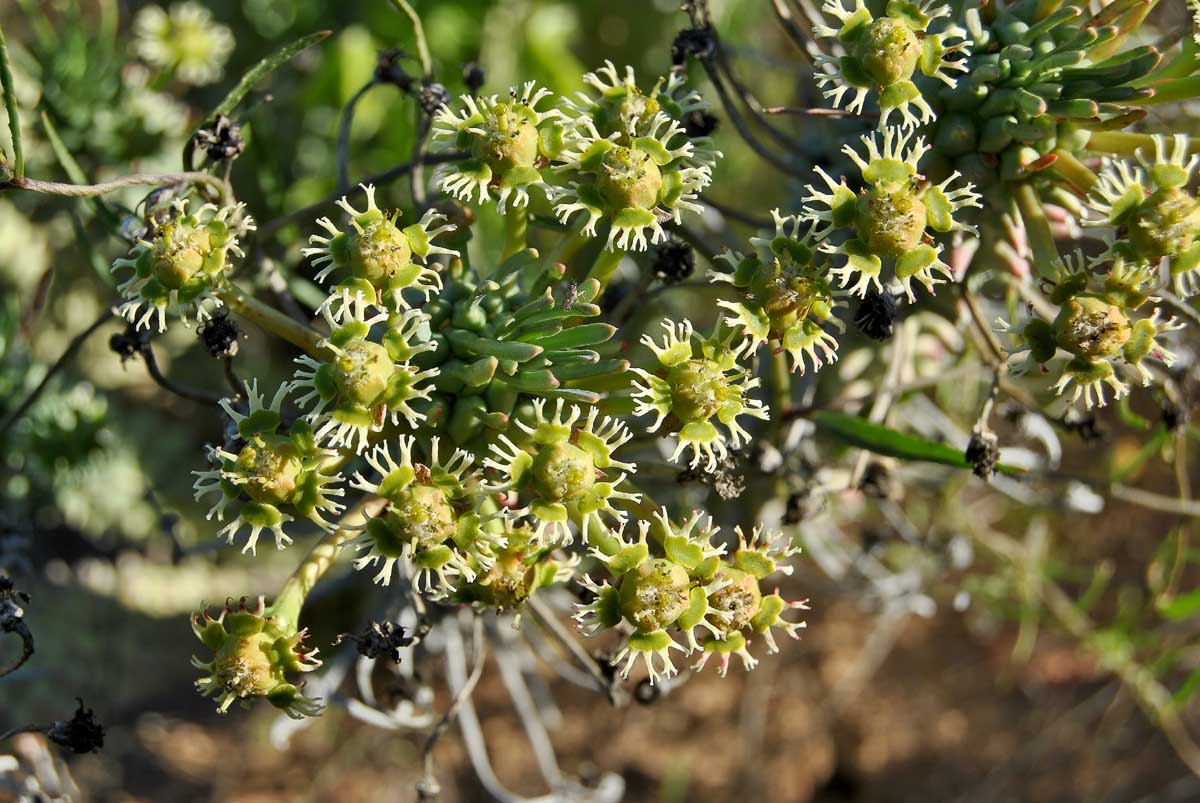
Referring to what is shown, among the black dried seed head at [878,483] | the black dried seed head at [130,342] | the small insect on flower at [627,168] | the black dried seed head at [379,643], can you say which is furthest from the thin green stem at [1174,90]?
the black dried seed head at [130,342]

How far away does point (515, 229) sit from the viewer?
56.2 inches

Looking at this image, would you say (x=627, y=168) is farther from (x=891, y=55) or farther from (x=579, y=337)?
(x=891, y=55)

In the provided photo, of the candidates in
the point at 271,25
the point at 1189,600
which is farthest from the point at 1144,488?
the point at 271,25

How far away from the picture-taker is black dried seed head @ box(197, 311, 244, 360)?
137 centimetres

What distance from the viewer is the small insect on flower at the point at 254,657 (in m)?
1.20

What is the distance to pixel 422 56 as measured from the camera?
1.54m

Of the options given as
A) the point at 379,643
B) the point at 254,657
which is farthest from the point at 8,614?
the point at 379,643

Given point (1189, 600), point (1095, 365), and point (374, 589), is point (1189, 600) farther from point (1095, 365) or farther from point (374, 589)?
point (374, 589)

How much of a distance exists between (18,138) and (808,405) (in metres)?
1.27

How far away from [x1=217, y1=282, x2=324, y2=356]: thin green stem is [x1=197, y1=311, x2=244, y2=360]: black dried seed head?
0.05m

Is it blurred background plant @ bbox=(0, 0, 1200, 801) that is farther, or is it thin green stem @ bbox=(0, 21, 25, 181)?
blurred background plant @ bbox=(0, 0, 1200, 801)

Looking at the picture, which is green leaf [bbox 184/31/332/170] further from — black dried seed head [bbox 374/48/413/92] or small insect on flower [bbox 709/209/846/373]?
small insect on flower [bbox 709/209/846/373]

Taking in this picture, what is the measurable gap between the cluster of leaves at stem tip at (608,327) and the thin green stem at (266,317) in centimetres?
2

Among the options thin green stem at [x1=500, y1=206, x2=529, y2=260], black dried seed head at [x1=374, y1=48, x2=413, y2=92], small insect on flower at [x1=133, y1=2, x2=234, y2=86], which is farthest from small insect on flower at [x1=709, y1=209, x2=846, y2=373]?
small insect on flower at [x1=133, y1=2, x2=234, y2=86]
